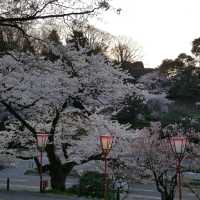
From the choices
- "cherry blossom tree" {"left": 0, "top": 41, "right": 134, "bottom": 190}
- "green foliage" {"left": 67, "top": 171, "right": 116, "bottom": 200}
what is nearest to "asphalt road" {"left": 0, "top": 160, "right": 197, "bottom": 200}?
"green foliage" {"left": 67, "top": 171, "right": 116, "bottom": 200}

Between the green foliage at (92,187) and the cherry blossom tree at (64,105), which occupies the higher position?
the cherry blossom tree at (64,105)

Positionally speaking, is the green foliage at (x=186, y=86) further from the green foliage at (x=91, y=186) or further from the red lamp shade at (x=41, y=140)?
the red lamp shade at (x=41, y=140)

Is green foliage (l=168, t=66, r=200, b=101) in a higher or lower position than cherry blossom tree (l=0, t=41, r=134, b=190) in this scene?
higher

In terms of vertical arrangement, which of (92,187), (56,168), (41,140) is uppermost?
(41,140)

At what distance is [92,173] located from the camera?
2278 cm

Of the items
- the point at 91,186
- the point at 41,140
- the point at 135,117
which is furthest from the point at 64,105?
the point at 135,117

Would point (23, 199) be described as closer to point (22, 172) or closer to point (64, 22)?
point (64, 22)

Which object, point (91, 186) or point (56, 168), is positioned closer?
point (91, 186)

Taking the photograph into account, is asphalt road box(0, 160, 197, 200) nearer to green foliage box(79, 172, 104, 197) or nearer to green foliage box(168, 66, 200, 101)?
green foliage box(79, 172, 104, 197)

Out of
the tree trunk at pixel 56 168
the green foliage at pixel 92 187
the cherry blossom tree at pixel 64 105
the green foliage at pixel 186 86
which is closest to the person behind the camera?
the green foliage at pixel 92 187

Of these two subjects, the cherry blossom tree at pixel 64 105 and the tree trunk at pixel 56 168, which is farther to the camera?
the tree trunk at pixel 56 168

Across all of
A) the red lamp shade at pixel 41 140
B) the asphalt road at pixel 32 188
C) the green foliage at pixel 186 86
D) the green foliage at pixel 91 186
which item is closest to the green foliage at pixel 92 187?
the green foliage at pixel 91 186

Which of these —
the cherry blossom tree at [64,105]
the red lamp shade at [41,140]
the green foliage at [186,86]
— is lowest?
the red lamp shade at [41,140]

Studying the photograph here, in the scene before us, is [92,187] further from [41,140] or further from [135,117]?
[135,117]
